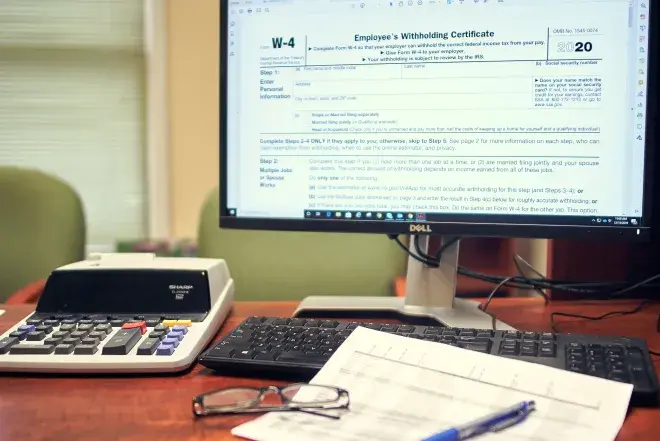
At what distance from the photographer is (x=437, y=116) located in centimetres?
83

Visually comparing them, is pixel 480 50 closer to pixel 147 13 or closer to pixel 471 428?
pixel 471 428

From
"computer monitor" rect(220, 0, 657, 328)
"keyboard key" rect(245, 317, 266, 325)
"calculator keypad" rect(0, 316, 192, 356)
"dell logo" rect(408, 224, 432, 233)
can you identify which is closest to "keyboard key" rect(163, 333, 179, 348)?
"calculator keypad" rect(0, 316, 192, 356)

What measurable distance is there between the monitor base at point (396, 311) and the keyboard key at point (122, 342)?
28cm

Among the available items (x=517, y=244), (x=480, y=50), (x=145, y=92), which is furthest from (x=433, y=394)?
(x=145, y=92)

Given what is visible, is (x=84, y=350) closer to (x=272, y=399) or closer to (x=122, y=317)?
(x=122, y=317)

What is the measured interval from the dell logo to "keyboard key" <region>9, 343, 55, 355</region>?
459 millimetres

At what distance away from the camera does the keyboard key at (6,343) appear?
0.68m

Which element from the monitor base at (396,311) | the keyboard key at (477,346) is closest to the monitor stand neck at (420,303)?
the monitor base at (396,311)

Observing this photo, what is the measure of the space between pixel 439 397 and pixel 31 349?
0.43 meters

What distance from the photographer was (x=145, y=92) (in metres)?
2.42

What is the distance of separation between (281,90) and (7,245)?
1085 millimetres

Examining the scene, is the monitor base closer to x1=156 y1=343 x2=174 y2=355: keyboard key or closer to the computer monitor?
the computer monitor

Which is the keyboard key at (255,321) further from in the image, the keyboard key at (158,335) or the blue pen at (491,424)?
the blue pen at (491,424)

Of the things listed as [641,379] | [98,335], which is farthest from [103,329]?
[641,379]
